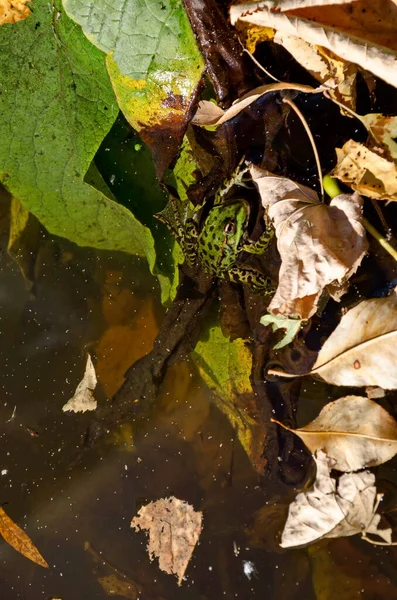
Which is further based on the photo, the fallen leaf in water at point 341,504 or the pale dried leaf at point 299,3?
the fallen leaf in water at point 341,504

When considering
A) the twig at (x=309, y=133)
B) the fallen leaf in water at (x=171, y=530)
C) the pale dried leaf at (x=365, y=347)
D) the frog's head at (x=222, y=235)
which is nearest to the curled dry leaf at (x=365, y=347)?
the pale dried leaf at (x=365, y=347)

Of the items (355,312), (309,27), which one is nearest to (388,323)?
(355,312)

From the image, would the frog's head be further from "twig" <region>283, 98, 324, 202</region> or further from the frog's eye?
"twig" <region>283, 98, 324, 202</region>

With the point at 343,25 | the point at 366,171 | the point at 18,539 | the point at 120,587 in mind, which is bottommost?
the point at 120,587

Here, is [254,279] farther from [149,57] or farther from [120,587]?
[120,587]

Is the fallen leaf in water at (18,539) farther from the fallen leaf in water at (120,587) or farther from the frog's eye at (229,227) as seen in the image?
the frog's eye at (229,227)

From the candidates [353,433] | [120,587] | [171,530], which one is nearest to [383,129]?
[353,433]

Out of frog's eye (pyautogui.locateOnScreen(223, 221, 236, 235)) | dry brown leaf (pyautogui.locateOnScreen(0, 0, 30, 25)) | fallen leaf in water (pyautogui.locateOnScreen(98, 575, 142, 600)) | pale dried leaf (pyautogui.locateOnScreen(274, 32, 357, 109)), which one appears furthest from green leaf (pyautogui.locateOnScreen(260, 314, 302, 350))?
fallen leaf in water (pyautogui.locateOnScreen(98, 575, 142, 600))
